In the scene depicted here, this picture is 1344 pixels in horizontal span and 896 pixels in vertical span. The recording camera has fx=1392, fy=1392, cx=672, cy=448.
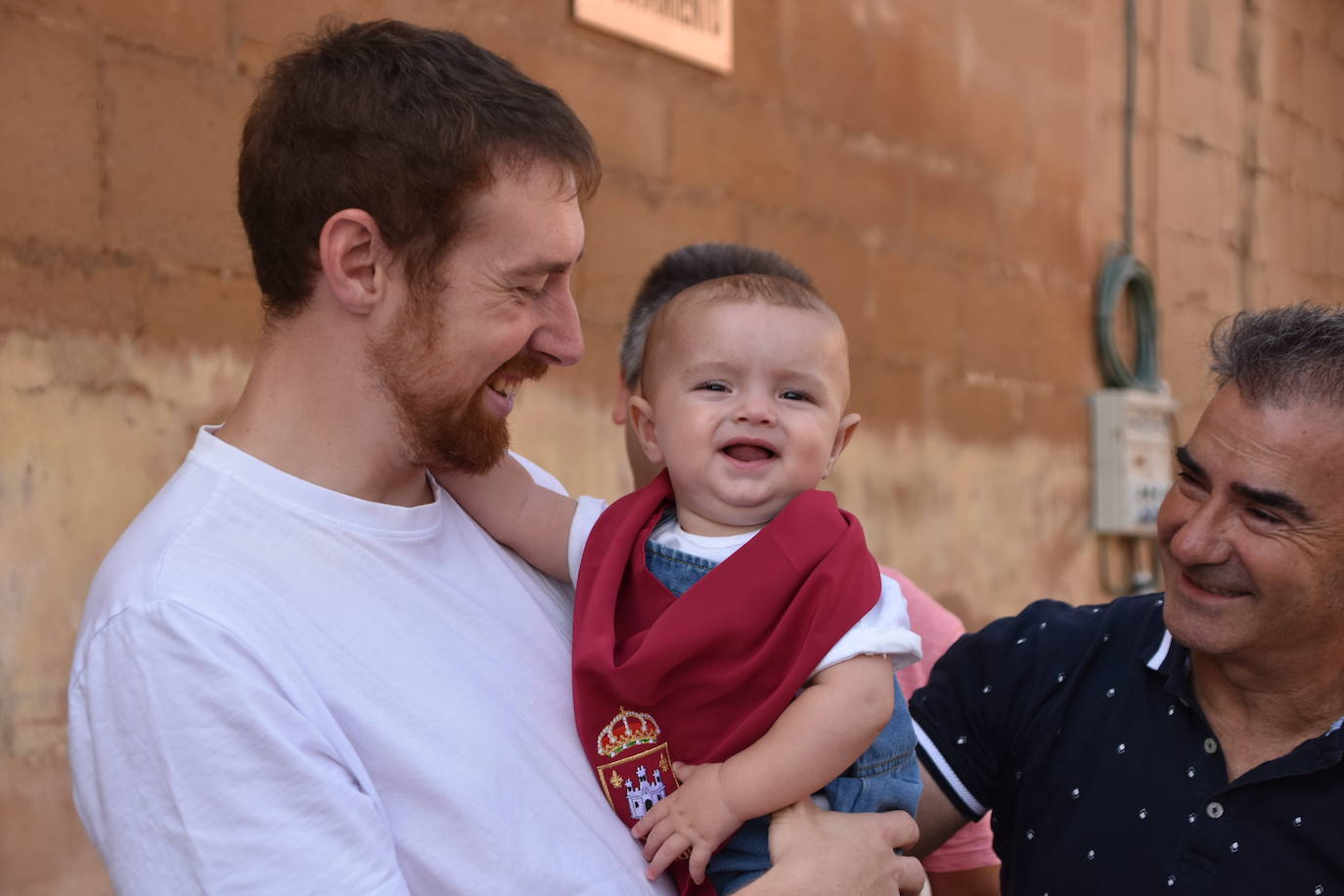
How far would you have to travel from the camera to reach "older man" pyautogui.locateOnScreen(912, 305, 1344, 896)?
190 centimetres

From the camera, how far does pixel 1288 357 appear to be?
1.98 m

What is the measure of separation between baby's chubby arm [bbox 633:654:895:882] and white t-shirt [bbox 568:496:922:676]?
0.03 metres

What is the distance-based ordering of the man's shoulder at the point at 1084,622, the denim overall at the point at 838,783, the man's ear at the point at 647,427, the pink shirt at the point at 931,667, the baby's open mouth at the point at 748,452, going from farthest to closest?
the pink shirt at the point at 931,667, the man's shoulder at the point at 1084,622, the man's ear at the point at 647,427, the baby's open mouth at the point at 748,452, the denim overall at the point at 838,783

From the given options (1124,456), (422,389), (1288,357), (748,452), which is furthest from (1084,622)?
(1124,456)

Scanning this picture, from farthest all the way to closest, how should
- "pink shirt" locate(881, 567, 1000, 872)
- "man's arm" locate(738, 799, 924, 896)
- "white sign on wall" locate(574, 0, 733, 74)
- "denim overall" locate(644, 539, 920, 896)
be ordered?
"white sign on wall" locate(574, 0, 733, 74) → "pink shirt" locate(881, 567, 1000, 872) → "denim overall" locate(644, 539, 920, 896) → "man's arm" locate(738, 799, 924, 896)

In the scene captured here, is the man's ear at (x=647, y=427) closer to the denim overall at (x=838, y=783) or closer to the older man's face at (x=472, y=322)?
the denim overall at (x=838, y=783)

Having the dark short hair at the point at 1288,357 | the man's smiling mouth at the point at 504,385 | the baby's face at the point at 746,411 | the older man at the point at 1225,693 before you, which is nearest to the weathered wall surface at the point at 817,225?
the man's smiling mouth at the point at 504,385

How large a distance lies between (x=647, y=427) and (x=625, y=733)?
0.49m

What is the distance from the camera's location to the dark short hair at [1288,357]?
76.5 inches

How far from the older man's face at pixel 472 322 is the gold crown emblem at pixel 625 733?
375 millimetres

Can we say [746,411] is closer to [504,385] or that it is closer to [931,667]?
[504,385]

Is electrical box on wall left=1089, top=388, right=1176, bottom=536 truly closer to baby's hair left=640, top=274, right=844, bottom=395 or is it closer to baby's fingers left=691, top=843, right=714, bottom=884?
baby's hair left=640, top=274, right=844, bottom=395

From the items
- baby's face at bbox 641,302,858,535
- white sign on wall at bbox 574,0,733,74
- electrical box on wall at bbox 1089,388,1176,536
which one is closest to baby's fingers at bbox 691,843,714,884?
baby's face at bbox 641,302,858,535

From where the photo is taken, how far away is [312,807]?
1.42 metres
